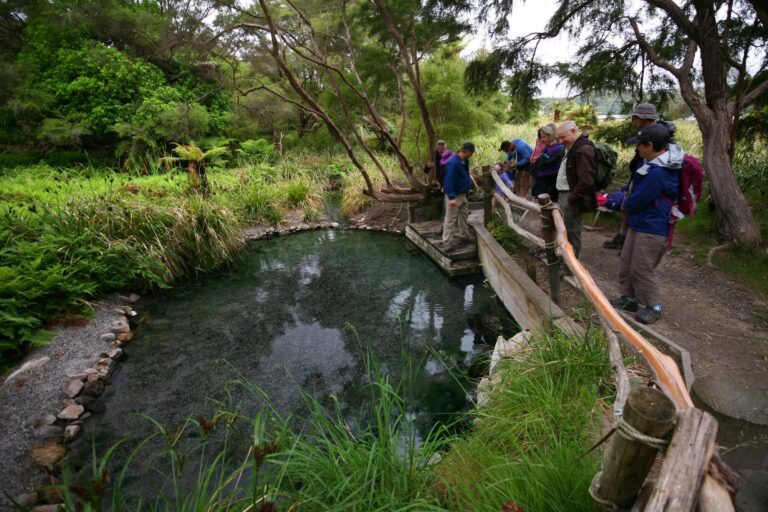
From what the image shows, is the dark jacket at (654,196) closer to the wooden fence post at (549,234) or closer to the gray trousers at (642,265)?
the gray trousers at (642,265)

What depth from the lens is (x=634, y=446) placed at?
0.99 meters

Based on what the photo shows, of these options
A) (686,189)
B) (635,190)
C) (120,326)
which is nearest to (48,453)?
(120,326)

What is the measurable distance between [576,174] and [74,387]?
17.2 feet

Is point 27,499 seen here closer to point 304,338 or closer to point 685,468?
point 304,338

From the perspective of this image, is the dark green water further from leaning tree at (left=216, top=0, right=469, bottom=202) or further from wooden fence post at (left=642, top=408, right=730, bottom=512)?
leaning tree at (left=216, top=0, right=469, bottom=202)

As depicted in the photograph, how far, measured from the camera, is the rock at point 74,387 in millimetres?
3581

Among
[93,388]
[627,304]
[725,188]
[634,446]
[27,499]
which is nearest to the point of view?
[634,446]

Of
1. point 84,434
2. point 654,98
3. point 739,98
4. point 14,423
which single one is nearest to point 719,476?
point 84,434

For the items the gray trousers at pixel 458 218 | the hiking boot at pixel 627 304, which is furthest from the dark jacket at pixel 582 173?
the gray trousers at pixel 458 218

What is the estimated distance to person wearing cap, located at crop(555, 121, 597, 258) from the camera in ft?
12.5

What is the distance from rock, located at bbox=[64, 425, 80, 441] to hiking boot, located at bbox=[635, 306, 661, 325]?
4870 mm

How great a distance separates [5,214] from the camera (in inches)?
208

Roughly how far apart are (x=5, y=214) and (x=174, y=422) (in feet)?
14.0

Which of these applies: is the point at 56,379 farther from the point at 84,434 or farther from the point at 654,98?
the point at 654,98
